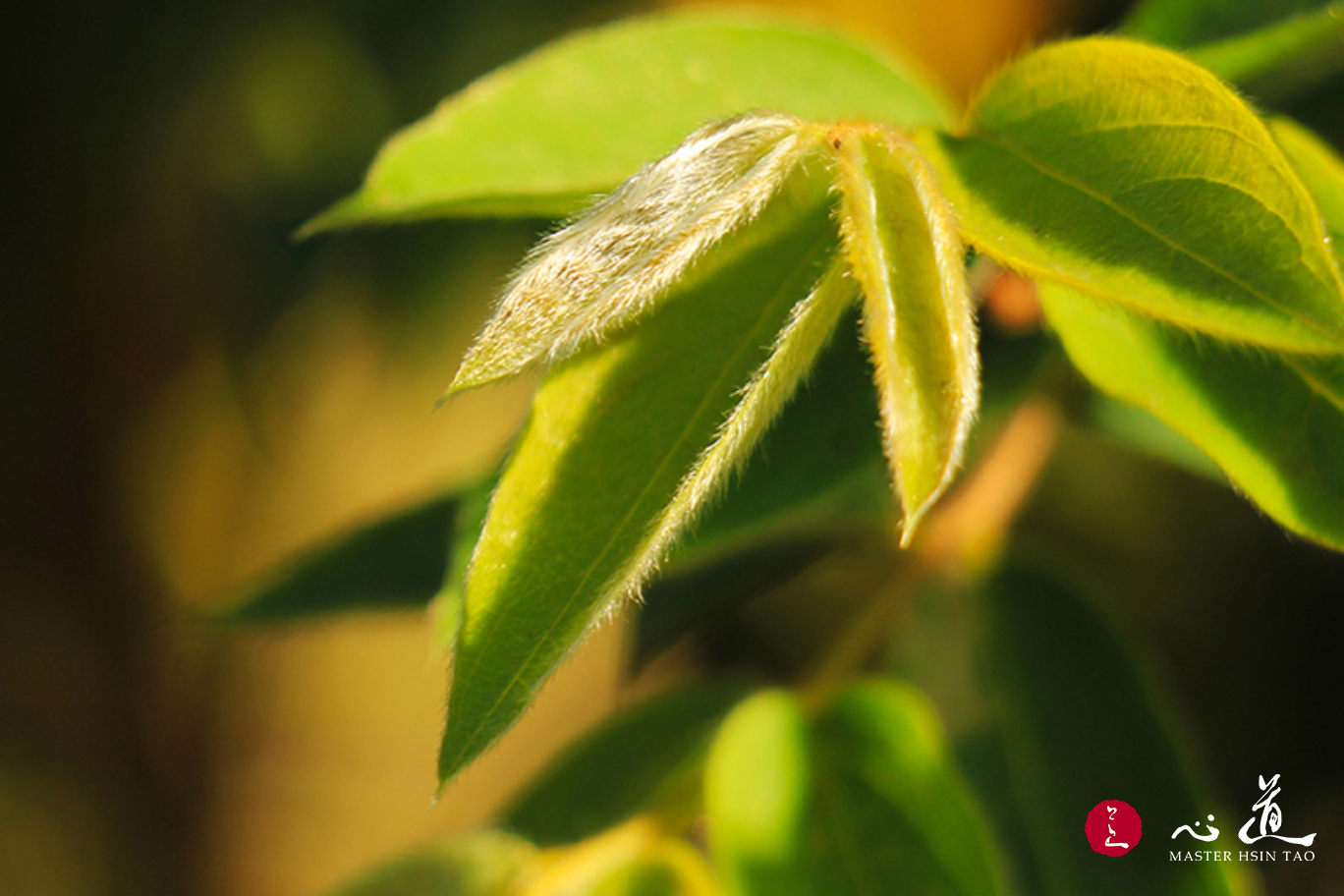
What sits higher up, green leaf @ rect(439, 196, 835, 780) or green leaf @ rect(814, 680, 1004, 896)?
green leaf @ rect(439, 196, 835, 780)

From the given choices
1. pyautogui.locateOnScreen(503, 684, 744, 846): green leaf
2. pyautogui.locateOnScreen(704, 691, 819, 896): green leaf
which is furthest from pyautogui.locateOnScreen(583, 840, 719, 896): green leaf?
pyautogui.locateOnScreen(503, 684, 744, 846): green leaf

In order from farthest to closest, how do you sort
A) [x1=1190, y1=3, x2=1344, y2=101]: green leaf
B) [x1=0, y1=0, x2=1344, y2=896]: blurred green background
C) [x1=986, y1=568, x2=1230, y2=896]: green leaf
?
[x1=0, y1=0, x2=1344, y2=896]: blurred green background < [x1=986, y1=568, x2=1230, y2=896]: green leaf < [x1=1190, y1=3, x2=1344, y2=101]: green leaf

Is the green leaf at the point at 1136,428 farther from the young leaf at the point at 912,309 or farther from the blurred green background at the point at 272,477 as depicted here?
the young leaf at the point at 912,309

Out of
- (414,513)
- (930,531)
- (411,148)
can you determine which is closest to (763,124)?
(411,148)

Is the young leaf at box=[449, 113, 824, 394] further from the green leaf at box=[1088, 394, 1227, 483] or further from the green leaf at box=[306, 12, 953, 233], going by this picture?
the green leaf at box=[1088, 394, 1227, 483]

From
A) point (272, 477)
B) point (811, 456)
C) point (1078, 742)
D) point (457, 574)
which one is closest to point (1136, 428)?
point (1078, 742)

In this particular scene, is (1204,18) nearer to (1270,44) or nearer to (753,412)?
(1270,44)

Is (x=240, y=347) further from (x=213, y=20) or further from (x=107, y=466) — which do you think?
(x=107, y=466)
